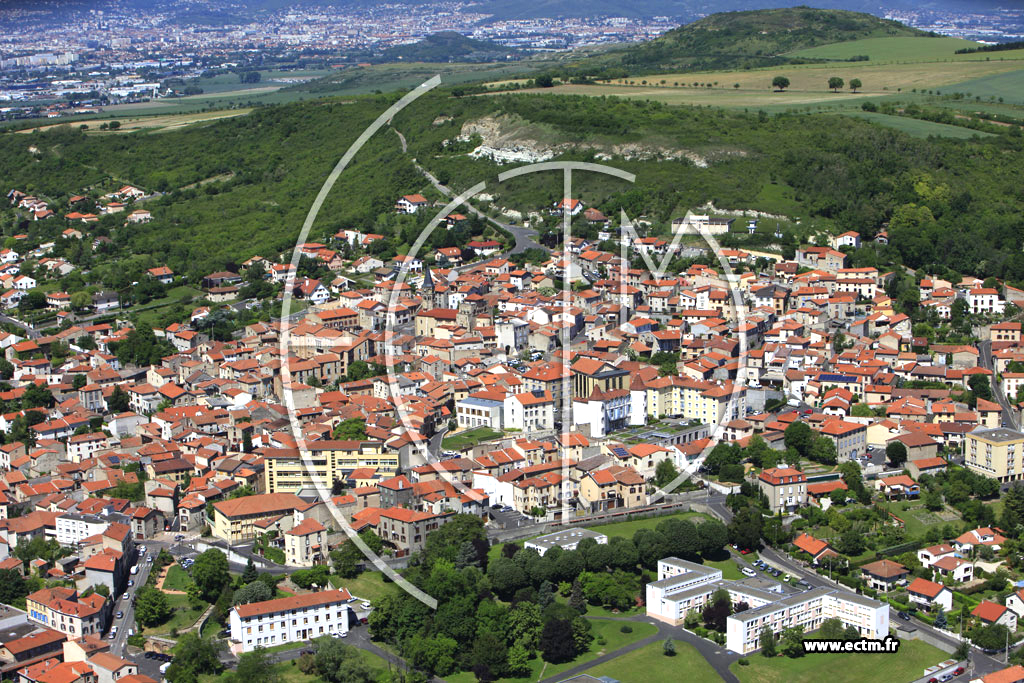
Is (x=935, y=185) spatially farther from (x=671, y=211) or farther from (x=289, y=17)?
(x=289, y=17)

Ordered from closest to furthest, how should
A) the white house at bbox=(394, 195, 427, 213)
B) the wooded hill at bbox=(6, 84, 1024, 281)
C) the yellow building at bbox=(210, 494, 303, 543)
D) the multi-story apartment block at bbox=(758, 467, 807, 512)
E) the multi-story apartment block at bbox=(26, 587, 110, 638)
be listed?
the multi-story apartment block at bbox=(26, 587, 110, 638)
the yellow building at bbox=(210, 494, 303, 543)
the multi-story apartment block at bbox=(758, 467, 807, 512)
the wooded hill at bbox=(6, 84, 1024, 281)
the white house at bbox=(394, 195, 427, 213)

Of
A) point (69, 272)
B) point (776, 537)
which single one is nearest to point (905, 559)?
point (776, 537)

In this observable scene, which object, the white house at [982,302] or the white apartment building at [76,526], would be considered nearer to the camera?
the white apartment building at [76,526]

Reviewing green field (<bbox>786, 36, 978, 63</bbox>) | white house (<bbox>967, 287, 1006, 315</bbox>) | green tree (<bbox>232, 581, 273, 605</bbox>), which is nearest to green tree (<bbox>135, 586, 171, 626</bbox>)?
green tree (<bbox>232, 581, 273, 605</bbox>)

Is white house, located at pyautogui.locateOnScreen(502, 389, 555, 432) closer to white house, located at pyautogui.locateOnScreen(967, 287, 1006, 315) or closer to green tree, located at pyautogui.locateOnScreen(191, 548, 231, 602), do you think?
green tree, located at pyautogui.locateOnScreen(191, 548, 231, 602)

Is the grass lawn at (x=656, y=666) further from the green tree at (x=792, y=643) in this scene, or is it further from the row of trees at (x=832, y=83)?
the row of trees at (x=832, y=83)

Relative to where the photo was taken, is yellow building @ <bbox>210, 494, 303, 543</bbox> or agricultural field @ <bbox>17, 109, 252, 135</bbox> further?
agricultural field @ <bbox>17, 109, 252, 135</bbox>

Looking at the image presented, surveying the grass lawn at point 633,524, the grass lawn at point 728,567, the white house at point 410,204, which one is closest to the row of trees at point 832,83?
the white house at point 410,204

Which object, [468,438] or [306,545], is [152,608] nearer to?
[306,545]
